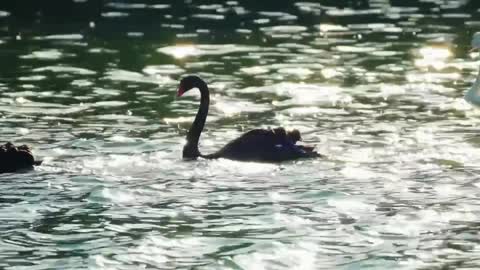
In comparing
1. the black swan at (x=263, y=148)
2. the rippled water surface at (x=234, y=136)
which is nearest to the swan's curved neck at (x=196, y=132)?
the black swan at (x=263, y=148)

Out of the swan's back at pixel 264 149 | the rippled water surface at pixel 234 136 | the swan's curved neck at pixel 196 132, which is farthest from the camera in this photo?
the swan's curved neck at pixel 196 132

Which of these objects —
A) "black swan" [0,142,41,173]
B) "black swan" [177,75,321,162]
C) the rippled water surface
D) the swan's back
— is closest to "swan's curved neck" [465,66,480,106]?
the rippled water surface

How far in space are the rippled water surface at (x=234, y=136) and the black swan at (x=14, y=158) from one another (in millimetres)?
211

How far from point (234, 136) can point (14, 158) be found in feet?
13.9

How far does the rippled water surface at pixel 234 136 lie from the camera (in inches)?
494

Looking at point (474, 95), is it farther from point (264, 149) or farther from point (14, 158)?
point (14, 158)

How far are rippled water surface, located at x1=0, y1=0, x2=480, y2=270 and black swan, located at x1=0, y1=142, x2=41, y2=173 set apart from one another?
0.21m

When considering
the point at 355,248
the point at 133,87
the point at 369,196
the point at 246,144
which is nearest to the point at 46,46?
the point at 133,87

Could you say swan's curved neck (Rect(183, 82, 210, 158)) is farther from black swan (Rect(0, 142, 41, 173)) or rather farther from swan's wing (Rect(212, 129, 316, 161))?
black swan (Rect(0, 142, 41, 173))

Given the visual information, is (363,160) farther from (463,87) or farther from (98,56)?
(98,56)

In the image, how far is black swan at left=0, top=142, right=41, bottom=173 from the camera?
52.1 feet

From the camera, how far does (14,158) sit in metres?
15.9

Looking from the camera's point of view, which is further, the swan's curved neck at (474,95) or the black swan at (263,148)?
the swan's curved neck at (474,95)

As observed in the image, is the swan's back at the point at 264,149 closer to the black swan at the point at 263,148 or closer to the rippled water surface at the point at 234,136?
the black swan at the point at 263,148
